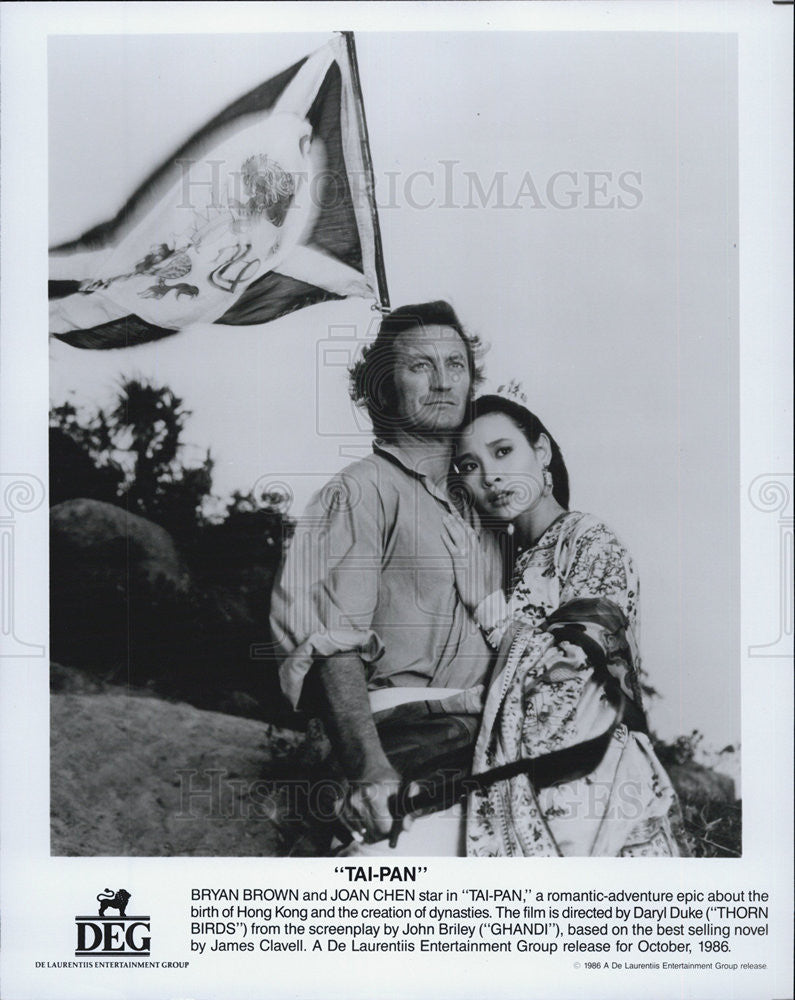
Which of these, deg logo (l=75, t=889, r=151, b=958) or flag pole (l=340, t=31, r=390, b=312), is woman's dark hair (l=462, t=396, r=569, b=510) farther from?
deg logo (l=75, t=889, r=151, b=958)

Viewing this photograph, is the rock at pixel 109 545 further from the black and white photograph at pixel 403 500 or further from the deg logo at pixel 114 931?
the deg logo at pixel 114 931

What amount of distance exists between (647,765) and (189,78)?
3.14 m

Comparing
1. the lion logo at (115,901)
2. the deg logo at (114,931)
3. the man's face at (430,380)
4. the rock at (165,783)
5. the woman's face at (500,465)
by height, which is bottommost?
the deg logo at (114,931)

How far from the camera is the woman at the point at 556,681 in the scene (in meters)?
3.81

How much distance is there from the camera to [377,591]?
385 cm

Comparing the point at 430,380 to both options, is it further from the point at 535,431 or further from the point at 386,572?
the point at 386,572

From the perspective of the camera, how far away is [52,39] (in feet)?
12.9

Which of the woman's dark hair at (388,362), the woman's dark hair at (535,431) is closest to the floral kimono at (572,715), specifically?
the woman's dark hair at (535,431)

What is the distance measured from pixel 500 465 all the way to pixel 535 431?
185 millimetres

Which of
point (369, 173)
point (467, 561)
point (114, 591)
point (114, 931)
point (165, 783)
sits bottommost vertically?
point (114, 931)

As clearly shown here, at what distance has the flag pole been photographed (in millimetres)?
3889

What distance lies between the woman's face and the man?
84 mm

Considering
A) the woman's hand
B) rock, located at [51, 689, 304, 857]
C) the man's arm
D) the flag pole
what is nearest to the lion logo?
rock, located at [51, 689, 304, 857]

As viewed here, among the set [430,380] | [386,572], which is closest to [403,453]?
[430,380]
